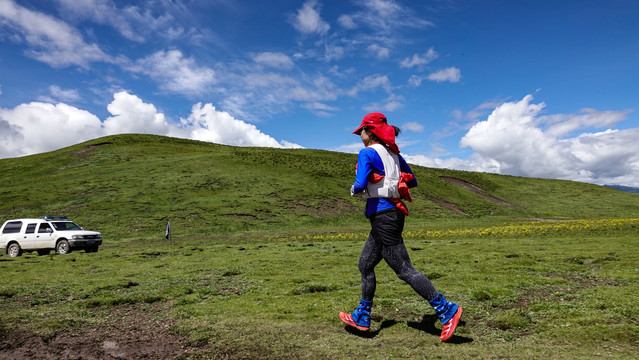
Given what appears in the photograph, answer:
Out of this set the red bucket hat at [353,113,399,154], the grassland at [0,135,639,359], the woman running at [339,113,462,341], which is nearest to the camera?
the grassland at [0,135,639,359]

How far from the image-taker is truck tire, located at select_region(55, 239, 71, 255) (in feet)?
61.7

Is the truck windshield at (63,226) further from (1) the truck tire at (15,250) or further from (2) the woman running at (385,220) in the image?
(2) the woman running at (385,220)

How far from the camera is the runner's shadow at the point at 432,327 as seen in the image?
4625 mm

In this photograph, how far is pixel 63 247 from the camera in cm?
1892

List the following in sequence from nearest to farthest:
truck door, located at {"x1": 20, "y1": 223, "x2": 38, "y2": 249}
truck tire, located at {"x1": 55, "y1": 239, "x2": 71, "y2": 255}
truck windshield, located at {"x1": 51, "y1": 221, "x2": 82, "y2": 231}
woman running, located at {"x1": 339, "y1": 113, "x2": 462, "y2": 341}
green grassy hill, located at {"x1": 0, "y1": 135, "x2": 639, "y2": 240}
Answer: woman running, located at {"x1": 339, "y1": 113, "x2": 462, "y2": 341}
truck tire, located at {"x1": 55, "y1": 239, "x2": 71, "y2": 255}
truck door, located at {"x1": 20, "y1": 223, "x2": 38, "y2": 249}
truck windshield, located at {"x1": 51, "y1": 221, "x2": 82, "y2": 231}
green grassy hill, located at {"x1": 0, "y1": 135, "x2": 639, "y2": 240}

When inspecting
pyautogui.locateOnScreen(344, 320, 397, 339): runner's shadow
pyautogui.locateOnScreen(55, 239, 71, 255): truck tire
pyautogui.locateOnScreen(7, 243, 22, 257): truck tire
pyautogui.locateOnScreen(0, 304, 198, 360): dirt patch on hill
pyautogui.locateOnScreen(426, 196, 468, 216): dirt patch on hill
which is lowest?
pyautogui.locateOnScreen(7, 243, 22, 257): truck tire

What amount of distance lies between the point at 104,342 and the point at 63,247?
18.2 meters

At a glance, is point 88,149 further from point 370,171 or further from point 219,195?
point 370,171

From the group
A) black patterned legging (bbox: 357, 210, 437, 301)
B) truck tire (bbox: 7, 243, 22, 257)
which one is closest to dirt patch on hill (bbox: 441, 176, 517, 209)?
black patterned legging (bbox: 357, 210, 437, 301)

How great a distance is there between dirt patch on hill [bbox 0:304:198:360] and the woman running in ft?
9.43

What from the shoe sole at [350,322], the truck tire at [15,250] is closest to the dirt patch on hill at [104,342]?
the shoe sole at [350,322]

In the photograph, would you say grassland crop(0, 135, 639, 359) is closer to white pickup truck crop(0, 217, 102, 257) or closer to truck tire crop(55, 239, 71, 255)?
white pickup truck crop(0, 217, 102, 257)

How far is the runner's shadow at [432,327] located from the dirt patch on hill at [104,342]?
11.7ft

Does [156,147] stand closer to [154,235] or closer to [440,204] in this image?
[154,235]
